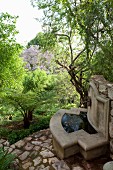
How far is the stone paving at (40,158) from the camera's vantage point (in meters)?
3.28

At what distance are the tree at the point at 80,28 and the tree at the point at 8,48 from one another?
4.44 feet

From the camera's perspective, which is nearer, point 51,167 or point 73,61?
point 51,167

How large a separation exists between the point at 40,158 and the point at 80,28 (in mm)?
3648

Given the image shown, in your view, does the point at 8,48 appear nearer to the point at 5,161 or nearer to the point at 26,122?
the point at 26,122

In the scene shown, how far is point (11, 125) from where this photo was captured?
5.58 m

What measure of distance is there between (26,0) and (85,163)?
498 centimetres

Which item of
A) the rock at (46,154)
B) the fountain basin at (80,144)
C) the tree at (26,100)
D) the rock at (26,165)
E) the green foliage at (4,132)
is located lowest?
the rock at (26,165)

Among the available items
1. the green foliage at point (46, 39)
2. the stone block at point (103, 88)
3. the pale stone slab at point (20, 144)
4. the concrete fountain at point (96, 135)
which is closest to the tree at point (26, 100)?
the pale stone slab at point (20, 144)

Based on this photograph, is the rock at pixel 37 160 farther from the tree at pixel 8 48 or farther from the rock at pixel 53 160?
the tree at pixel 8 48

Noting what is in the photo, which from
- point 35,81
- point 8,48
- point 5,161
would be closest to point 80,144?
point 5,161

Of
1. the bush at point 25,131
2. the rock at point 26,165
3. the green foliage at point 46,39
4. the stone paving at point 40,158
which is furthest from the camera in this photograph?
the green foliage at point 46,39

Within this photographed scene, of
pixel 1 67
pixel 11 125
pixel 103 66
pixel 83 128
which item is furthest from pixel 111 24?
pixel 11 125

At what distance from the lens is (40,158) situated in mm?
3633

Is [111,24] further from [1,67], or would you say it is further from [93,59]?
[1,67]
